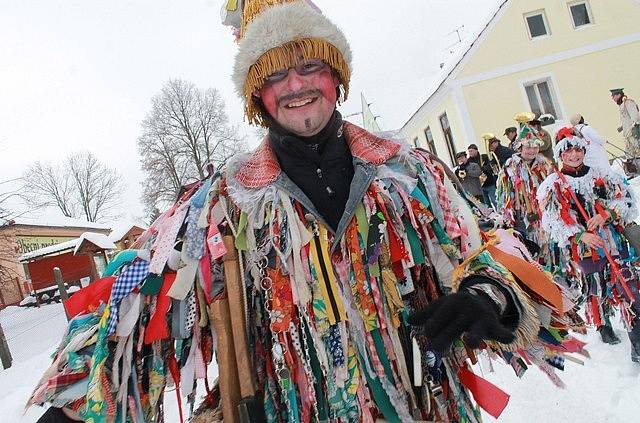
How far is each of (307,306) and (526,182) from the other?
3.99 m

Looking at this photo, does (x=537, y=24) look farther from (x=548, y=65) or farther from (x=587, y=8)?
(x=587, y=8)

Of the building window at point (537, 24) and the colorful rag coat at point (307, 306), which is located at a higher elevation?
the building window at point (537, 24)

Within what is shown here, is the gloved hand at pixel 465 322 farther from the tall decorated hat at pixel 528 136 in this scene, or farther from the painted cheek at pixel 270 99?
the tall decorated hat at pixel 528 136

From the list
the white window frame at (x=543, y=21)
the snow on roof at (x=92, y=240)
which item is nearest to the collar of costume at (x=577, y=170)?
the white window frame at (x=543, y=21)

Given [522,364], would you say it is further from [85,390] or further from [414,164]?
[85,390]

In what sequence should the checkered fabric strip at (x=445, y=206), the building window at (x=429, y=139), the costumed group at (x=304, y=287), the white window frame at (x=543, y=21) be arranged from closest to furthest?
the costumed group at (x=304, y=287) → the checkered fabric strip at (x=445, y=206) → the white window frame at (x=543, y=21) → the building window at (x=429, y=139)

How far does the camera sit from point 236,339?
53.6 inches

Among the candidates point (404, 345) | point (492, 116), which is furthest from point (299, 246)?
point (492, 116)

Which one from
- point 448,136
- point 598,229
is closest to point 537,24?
point 448,136

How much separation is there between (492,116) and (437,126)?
294 centimetres

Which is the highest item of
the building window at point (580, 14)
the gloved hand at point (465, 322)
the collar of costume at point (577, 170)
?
the building window at point (580, 14)

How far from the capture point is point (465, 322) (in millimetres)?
1077

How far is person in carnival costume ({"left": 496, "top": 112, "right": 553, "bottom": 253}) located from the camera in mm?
4539

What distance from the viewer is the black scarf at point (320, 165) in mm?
1550
